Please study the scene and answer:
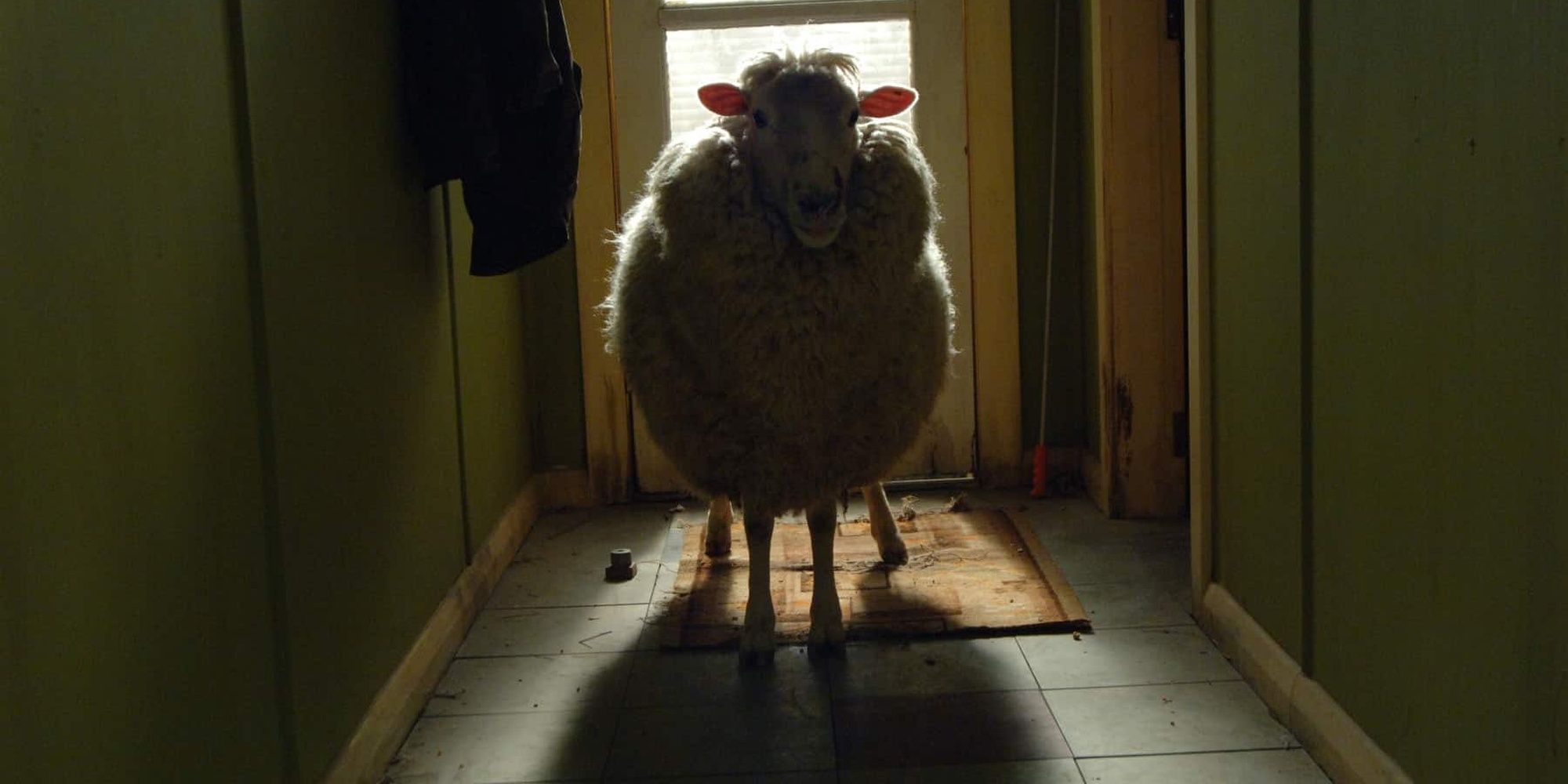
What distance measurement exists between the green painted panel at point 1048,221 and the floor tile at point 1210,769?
2.22 metres

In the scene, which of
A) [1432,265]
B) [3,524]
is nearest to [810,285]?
[1432,265]

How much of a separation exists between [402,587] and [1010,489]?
100 inches

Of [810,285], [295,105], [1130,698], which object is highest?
[295,105]

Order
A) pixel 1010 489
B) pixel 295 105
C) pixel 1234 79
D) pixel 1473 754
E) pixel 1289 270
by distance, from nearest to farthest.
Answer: pixel 1473 754, pixel 295 105, pixel 1289 270, pixel 1234 79, pixel 1010 489

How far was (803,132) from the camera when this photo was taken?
9.66 feet

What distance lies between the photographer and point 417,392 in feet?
9.68

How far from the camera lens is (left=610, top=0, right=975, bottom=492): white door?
4.55 metres

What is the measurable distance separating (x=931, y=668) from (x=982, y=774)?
572 mm

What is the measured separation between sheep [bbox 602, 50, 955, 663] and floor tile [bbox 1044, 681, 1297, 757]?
0.63 m

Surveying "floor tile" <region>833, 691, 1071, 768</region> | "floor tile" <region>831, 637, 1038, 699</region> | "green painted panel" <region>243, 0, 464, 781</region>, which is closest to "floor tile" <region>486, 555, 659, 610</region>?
"green painted panel" <region>243, 0, 464, 781</region>

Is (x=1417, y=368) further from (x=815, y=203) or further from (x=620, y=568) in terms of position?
(x=620, y=568)

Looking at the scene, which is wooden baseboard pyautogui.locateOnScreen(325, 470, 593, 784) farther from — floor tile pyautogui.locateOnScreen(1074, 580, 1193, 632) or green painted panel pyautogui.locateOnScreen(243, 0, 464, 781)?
floor tile pyautogui.locateOnScreen(1074, 580, 1193, 632)

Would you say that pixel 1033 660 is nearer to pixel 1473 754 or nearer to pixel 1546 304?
pixel 1473 754

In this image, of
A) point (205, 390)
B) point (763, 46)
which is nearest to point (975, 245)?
point (763, 46)
